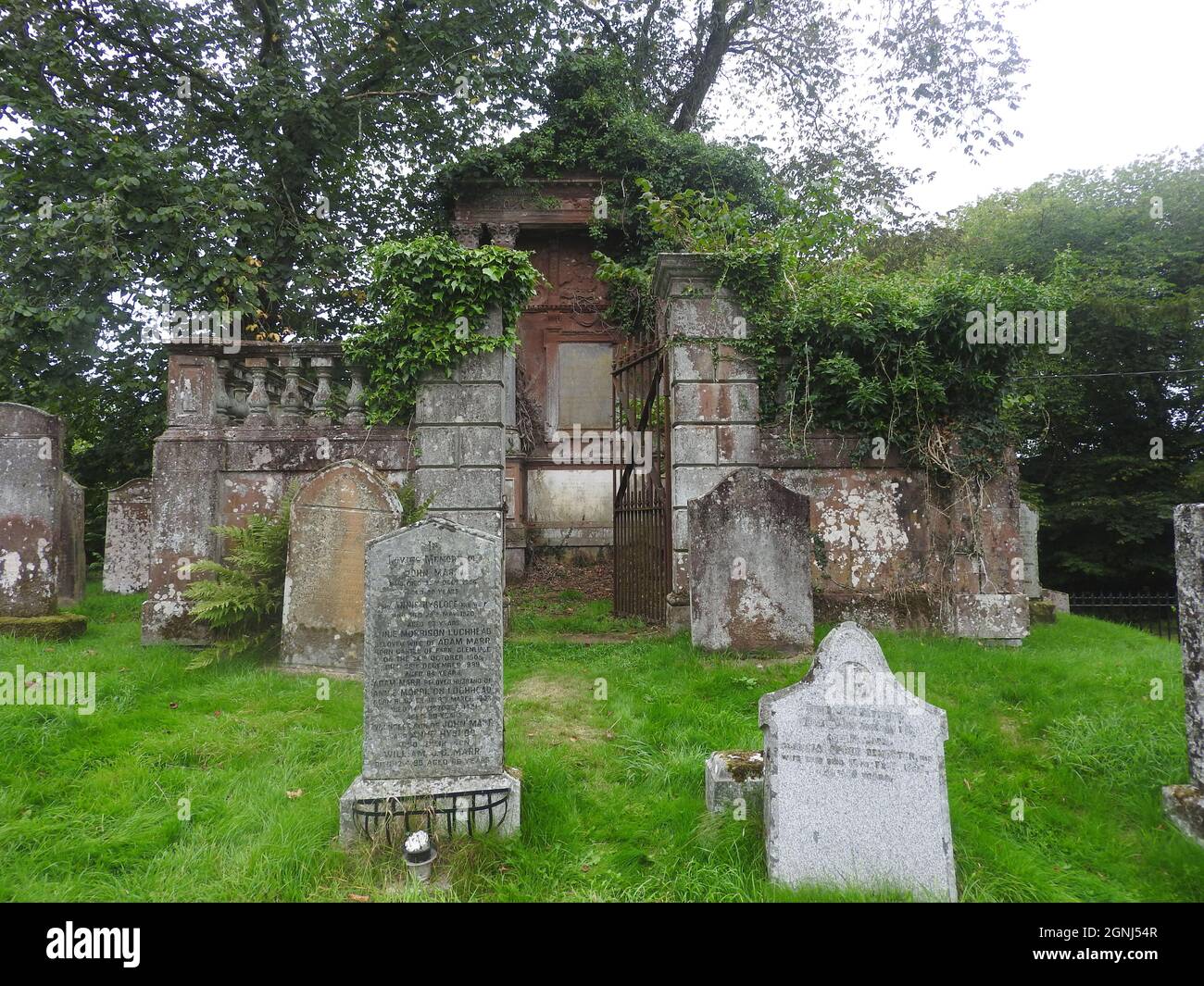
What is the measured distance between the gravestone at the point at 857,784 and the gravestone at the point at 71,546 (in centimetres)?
912

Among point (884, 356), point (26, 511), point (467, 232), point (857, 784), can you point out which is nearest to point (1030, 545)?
point (884, 356)

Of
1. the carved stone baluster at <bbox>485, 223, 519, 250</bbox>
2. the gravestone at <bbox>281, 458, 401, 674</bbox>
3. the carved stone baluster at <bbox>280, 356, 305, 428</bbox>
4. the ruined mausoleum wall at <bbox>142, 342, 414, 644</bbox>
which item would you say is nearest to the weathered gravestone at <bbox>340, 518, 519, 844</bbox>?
the gravestone at <bbox>281, 458, 401, 674</bbox>

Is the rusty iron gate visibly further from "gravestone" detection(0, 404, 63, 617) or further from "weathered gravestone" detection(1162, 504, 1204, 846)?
"gravestone" detection(0, 404, 63, 617)

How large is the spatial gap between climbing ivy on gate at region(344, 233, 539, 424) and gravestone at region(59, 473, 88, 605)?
→ 4730mm

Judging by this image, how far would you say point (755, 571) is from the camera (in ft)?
19.7

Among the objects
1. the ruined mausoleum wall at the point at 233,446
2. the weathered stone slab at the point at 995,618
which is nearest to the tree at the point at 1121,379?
the weathered stone slab at the point at 995,618

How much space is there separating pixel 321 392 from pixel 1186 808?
7.43 m

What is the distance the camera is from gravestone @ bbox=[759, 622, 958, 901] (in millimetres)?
3090

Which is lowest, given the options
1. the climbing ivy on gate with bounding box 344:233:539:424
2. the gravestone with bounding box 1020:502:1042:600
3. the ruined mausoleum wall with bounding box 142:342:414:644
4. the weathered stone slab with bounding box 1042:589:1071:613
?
the weathered stone slab with bounding box 1042:589:1071:613

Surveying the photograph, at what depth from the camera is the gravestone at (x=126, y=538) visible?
9.47 m

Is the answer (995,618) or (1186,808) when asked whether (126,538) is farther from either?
(1186,808)

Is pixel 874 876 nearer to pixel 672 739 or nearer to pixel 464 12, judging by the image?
pixel 672 739

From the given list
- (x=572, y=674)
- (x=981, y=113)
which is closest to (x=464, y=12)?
(x=981, y=113)

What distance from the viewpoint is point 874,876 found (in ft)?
10.1
